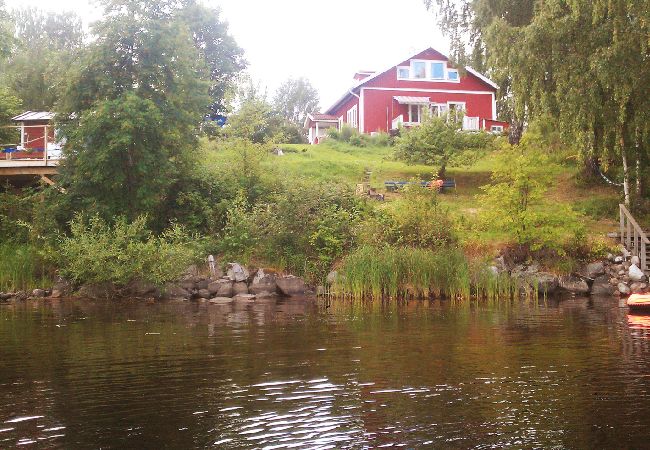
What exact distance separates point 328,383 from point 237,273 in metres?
17.0

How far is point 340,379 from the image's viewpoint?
32.9 ft

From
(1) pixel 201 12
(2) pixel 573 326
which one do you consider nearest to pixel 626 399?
(2) pixel 573 326

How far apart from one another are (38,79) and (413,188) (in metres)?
36.2

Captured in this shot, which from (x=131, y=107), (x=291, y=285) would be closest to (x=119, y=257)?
(x=131, y=107)

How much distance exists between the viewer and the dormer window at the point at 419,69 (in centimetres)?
5359

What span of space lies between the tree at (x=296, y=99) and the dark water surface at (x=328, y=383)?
74594mm

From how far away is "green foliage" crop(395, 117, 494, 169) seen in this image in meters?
36.3

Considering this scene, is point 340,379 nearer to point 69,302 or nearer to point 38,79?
point 69,302

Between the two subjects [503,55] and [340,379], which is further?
[503,55]

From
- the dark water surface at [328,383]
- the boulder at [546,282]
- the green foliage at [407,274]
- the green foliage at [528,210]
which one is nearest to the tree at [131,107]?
the green foliage at [407,274]

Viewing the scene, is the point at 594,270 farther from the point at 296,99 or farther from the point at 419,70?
the point at 296,99

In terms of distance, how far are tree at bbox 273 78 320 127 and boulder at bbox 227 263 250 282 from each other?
2555 inches

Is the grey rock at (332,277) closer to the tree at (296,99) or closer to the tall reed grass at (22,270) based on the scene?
the tall reed grass at (22,270)

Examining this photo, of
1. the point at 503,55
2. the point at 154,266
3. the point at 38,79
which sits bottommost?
the point at 154,266
